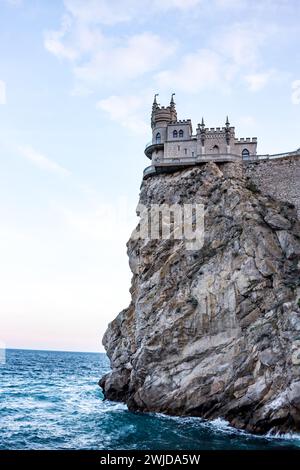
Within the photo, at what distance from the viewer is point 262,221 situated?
117 feet

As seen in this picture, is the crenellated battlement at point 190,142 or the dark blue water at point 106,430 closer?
the dark blue water at point 106,430

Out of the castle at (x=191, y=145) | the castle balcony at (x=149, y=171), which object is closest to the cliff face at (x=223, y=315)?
the castle at (x=191, y=145)

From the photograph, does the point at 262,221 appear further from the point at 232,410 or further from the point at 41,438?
the point at 41,438

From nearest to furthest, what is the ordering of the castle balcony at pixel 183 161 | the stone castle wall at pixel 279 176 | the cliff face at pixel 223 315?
the cliff face at pixel 223 315 → the stone castle wall at pixel 279 176 → the castle balcony at pixel 183 161

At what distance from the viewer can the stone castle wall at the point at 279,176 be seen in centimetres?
3731

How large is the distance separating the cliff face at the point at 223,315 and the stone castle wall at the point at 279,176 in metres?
0.83

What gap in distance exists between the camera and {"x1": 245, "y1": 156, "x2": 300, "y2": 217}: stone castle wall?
37.3 meters

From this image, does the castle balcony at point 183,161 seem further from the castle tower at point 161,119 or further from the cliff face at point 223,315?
the castle tower at point 161,119

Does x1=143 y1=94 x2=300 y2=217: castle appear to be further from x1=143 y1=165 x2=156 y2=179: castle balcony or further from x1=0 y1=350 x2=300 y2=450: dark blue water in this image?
x1=0 y1=350 x2=300 y2=450: dark blue water

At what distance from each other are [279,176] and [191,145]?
8.91 meters

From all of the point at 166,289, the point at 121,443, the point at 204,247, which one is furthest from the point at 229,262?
the point at 121,443

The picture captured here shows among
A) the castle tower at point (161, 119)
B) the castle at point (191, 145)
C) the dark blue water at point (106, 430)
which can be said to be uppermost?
the castle tower at point (161, 119)

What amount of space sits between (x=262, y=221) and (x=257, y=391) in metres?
12.6

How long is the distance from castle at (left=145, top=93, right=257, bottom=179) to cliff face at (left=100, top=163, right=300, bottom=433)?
154cm
